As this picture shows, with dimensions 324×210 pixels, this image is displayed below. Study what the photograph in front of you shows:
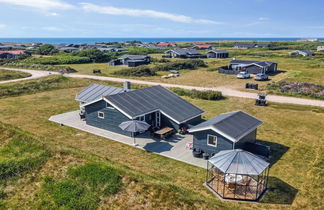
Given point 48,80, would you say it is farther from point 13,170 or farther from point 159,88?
point 13,170

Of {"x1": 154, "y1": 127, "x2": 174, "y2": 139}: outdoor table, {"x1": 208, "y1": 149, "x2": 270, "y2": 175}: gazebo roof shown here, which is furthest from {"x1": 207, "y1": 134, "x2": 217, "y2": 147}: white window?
{"x1": 154, "y1": 127, "x2": 174, "y2": 139}: outdoor table

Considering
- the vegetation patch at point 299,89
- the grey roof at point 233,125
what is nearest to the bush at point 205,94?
the vegetation patch at point 299,89

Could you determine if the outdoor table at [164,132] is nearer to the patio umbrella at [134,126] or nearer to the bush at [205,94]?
the patio umbrella at [134,126]

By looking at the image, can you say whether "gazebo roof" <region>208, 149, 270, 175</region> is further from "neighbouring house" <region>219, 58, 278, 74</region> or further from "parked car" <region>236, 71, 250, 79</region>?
"neighbouring house" <region>219, 58, 278, 74</region>

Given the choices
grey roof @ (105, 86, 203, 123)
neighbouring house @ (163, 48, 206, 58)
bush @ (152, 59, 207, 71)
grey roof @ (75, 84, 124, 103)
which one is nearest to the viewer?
grey roof @ (105, 86, 203, 123)

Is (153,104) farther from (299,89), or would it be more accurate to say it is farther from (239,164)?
(299,89)

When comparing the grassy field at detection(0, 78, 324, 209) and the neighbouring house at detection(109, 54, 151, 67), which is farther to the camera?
the neighbouring house at detection(109, 54, 151, 67)

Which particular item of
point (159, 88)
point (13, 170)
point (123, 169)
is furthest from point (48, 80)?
point (123, 169)
